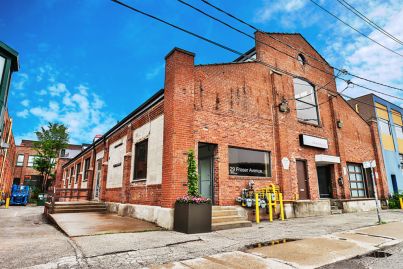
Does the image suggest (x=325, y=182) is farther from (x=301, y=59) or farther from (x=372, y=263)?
(x=372, y=263)

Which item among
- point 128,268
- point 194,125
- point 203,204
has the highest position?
point 194,125

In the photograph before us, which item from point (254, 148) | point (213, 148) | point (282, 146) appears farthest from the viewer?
point (282, 146)

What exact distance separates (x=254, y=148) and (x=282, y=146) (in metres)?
1.71

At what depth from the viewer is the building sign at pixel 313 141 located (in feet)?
43.1

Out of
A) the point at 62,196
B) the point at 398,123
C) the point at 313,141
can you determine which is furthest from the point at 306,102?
the point at 62,196

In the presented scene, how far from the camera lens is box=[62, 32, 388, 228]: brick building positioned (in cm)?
937

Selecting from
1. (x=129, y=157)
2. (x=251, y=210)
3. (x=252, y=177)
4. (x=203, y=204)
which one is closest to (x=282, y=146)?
(x=252, y=177)

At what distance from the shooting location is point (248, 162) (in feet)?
35.5

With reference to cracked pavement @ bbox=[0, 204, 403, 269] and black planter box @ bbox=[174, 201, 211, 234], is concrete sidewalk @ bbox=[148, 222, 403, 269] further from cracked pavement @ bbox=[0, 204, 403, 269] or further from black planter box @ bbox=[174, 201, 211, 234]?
black planter box @ bbox=[174, 201, 211, 234]

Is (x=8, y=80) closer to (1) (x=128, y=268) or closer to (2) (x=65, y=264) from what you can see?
(2) (x=65, y=264)

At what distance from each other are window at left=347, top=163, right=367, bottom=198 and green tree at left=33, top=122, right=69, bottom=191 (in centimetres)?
3227

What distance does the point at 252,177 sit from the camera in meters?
10.7

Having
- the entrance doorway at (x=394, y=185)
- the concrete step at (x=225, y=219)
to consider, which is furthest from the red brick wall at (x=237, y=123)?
the entrance doorway at (x=394, y=185)

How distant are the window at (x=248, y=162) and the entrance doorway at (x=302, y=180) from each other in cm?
245
